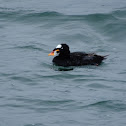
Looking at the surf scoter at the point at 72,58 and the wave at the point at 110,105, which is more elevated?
the surf scoter at the point at 72,58

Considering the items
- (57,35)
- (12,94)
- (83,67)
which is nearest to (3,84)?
(12,94)

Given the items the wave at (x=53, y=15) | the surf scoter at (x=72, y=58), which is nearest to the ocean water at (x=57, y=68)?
the wave at (x=53, y=15)

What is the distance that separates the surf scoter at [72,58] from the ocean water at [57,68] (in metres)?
0.23

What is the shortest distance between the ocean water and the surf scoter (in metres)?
0.23

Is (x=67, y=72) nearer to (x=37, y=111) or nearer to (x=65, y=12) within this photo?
(x=37, y=111)

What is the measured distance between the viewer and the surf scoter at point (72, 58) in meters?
13.2

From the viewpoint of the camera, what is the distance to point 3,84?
1128 centimetres

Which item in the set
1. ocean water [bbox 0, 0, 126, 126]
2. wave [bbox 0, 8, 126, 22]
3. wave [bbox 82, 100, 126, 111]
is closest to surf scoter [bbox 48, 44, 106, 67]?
ocean water [bbox 0, 0, 126, 126]

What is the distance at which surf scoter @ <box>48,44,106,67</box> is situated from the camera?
1316 cm

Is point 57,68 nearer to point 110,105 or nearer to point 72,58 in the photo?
point 72,58

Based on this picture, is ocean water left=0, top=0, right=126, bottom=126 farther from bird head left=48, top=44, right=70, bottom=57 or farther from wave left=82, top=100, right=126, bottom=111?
bird head left=48, top=44, right=70, bottom=57

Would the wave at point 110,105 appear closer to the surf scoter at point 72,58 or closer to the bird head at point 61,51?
the surf scoter at point 72,58

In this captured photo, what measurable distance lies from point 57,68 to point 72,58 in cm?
50

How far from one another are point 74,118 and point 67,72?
349 cm
